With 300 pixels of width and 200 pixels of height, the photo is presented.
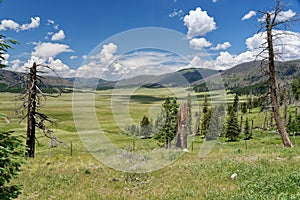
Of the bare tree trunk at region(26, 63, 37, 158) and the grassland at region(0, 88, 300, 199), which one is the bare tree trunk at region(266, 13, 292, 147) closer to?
the grassland at region(0, 88, 300, 199)

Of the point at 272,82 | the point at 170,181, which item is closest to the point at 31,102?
the point at 170,181

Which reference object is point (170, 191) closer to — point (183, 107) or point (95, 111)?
point (95, 111)

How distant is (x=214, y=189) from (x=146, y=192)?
2801 millimetres

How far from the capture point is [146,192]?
459 inches

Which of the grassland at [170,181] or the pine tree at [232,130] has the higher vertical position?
the grassland at [170,181]

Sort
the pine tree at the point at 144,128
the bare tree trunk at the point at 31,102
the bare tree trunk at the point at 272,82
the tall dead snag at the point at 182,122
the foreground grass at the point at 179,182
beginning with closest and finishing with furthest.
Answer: the foreground grass at the point at 179,182 → the bare tree trunk at the point at 31,102 → the bare tree trunk at the point at 272,82 → the tall dead snag at the point at 182,122 → the pine tree at the point at 144,128

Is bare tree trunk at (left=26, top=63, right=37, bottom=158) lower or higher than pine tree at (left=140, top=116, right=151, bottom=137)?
higher

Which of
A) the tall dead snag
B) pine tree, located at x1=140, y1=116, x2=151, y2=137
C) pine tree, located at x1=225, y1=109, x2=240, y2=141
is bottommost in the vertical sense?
pine tree, located at x1=225, y1=109, x2=240, y2=141

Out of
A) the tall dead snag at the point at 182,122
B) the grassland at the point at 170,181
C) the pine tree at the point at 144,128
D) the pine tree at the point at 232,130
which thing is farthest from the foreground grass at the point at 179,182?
the pine tree at the point at 232,130

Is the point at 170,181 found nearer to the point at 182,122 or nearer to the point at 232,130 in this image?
the point at 182,122

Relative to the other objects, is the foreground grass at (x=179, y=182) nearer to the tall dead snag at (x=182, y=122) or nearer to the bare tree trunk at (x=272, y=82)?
the bare tree trunk at (x=272, y=82)

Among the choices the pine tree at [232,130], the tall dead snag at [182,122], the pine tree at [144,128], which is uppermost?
the tall dead snag at [182,122]

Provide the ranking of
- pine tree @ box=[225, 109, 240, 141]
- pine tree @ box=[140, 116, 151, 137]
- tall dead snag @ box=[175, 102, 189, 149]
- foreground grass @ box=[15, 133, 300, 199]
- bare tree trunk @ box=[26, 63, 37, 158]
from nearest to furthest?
foreground grass @ box=[15, 133, 300, 199] < bare tree trunk @ box=[26, 63, 37, 158] < tall dead snag @ box=[175, 102, 189, 149] < pine tree @ box=[140, 116, 151, 137] < pine tree @ box=[225, 109, 240, 141]

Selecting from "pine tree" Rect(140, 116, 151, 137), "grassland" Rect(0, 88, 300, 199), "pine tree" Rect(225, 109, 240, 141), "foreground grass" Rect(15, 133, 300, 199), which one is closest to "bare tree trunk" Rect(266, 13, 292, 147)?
"foreground grass" Rect(15, 133, 300, 199)
